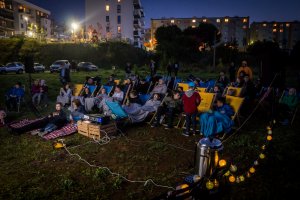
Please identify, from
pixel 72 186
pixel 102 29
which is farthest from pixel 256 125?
pixel 102 29

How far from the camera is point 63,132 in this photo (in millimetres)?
7664

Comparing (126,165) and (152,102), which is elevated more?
(152,102)

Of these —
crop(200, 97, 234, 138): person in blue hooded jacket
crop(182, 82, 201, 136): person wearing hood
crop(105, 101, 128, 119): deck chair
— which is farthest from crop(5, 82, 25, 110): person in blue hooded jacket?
crop(200, 97, 234, 138): person in blue hooded jacket

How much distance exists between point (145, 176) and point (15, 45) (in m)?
40.0

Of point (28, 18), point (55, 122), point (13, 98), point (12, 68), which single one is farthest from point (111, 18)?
point (55, 122)

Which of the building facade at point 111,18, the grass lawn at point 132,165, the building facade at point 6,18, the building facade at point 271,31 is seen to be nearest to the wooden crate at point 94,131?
the grass lawn at point 132,165

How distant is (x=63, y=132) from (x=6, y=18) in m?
63.1

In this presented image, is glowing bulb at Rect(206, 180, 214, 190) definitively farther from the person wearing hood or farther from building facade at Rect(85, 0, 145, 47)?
building facade at Rect(85, 0, 145, 47)

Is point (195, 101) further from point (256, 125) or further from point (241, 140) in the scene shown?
point (256, 125)

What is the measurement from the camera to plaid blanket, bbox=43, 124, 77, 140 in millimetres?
7395

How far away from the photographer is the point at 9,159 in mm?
5922

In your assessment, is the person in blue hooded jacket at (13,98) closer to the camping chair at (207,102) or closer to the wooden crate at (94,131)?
the wooden crate at (94,131)

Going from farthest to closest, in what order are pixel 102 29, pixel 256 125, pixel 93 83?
pixel 102 29, pixel 93 83, pixel 256 125

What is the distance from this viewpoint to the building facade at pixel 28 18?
61.1m
